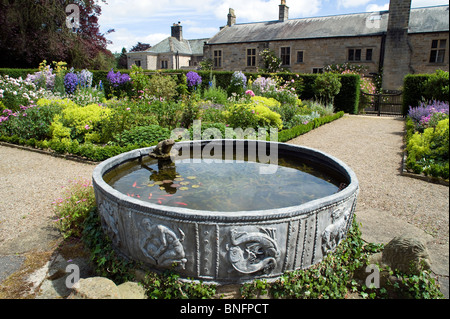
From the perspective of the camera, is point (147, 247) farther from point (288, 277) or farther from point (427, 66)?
point (427, 66)

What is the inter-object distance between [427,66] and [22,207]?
2286cm

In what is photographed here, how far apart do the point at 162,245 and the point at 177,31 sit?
3871 centimetres

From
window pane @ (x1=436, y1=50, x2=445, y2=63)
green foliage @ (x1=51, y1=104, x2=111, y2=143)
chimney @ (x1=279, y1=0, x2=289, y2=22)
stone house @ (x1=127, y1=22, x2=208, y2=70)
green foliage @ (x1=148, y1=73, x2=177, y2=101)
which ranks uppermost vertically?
chimney @ (x1=279, y1=0, x2=289, y2=22)

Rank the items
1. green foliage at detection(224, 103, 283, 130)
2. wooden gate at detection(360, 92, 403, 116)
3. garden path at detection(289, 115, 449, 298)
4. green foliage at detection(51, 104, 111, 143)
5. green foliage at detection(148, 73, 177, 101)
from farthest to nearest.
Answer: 1. wooden gate at detection(360, 92, 403, 116)
2. green foliage at detection(148, 73, 177, 101)
3. green foliage at detection(224, 103, 283, 130)
4. green foliage at detection(51, 104, 111, 143)
5. garden path at detection(289, 115, 449, 298)

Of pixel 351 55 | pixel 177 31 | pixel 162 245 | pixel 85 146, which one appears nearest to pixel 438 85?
pixel 351 55

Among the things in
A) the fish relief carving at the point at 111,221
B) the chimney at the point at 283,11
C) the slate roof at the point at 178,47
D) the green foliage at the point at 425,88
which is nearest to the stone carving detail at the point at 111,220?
the fish relief carving at the point at 111,221

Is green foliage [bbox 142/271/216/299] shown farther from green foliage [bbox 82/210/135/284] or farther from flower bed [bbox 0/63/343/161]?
flower bed [bbox 0/63/343/161]

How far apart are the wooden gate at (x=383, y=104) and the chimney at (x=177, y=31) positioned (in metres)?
26.8

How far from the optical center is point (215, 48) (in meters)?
27.1

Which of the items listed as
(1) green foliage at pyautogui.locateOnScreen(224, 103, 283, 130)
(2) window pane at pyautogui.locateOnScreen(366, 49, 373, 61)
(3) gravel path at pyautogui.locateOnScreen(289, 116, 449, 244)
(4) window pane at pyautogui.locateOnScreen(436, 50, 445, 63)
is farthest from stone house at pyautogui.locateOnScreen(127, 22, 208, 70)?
(1) green foliage at pyautogui.locateOnScreen(224, 103, 283, 130)

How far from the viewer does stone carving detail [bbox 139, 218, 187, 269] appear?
9.16 feet

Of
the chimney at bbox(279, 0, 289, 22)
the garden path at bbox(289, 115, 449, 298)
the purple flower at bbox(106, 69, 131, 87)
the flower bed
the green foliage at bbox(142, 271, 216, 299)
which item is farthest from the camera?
the chimney at bbox(279, 0, 289, 22)

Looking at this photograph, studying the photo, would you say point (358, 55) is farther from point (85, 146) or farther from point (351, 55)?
point (85, 146)
